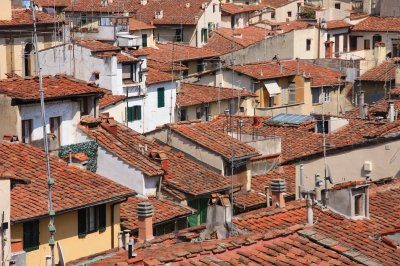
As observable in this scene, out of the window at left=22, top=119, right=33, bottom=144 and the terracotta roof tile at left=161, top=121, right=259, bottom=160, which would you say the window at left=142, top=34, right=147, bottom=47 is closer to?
the terracotta roof tile at left=161, top=121, right=259, bottom=160

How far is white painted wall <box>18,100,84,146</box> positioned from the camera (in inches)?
959

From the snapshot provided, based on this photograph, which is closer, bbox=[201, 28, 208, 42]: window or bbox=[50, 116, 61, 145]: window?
bbox=[50, 116, 61, 145]: window

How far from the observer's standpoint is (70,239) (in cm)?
2102

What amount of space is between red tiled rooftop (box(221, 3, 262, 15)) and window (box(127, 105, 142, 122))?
27.1 m

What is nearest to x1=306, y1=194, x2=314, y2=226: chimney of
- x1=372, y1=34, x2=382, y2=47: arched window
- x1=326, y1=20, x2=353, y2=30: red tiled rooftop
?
x1=326, y1=20, x2=353, y2=30: red tiled rooftop

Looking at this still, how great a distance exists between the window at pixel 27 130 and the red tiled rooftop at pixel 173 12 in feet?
116

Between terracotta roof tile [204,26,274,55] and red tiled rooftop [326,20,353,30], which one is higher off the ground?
red tiled rooftop [326,20,353,30]

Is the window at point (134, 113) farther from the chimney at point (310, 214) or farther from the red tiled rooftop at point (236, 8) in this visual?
the red tiled rooftop at point (236, 8)

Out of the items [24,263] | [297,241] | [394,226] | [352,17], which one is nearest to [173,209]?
Answer: [24,263]

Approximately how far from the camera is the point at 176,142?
27.5m

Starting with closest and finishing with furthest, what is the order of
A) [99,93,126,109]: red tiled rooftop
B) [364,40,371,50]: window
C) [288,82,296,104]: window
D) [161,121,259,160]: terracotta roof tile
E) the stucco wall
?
the stucco wall → [161,121,259,160]: terracotta roof tile → [99,93,126,109]: red tiled rooftop → [288,82,296,104]: window → [364,40,371,50]: window

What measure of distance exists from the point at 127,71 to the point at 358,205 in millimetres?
19854

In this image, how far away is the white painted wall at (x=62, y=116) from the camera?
24362 mm

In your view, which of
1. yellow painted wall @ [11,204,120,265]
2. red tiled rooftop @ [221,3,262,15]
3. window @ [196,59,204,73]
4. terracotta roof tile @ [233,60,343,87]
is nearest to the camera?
yellow painted wall @ [11,204,120,265]
